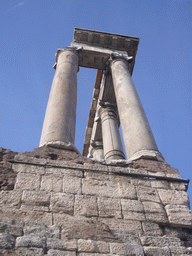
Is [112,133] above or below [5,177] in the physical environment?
above

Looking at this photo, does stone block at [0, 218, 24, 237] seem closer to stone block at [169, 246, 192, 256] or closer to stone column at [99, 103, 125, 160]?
stone block at [169, 246, 192, 256]

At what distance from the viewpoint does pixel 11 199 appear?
531 cm

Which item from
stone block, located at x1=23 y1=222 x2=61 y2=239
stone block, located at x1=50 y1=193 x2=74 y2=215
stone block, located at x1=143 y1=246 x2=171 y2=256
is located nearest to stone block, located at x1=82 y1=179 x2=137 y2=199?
stone block, located at x1=50 y1=193 x2=74 y2=215

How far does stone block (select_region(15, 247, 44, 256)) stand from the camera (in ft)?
14.0

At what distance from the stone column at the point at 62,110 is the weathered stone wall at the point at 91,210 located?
0.77m

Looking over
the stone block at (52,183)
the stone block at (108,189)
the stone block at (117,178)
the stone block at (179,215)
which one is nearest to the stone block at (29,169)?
the stone block at (52,183)

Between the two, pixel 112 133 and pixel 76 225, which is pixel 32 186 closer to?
pixel 76 225

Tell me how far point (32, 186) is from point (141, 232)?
2.54 metres

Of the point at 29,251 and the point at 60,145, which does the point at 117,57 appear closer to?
Answer: the point at 60,145

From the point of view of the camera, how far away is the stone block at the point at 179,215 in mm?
5703

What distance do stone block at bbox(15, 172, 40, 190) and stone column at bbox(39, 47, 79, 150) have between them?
62.0 inches

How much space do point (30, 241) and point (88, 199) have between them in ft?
5.39

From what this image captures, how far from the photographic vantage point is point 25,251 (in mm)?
4305

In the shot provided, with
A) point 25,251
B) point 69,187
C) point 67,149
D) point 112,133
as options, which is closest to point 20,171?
point 69,187
